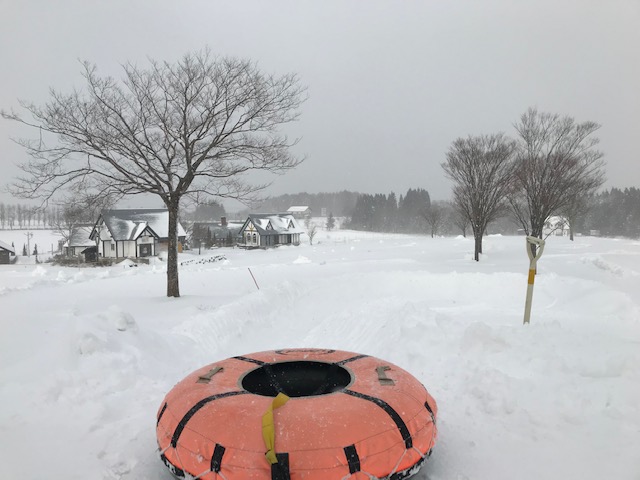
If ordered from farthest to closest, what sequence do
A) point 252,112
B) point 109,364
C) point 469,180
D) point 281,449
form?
point 469,180, point 252,112, point 109,364, point 281,449

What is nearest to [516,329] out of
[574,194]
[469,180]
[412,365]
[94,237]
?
[412,365]

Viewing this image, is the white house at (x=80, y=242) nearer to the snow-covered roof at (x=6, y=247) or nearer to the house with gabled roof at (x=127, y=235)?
Answer: the house with gabled roof at (x=127, y=235)

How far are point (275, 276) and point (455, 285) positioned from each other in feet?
28.0

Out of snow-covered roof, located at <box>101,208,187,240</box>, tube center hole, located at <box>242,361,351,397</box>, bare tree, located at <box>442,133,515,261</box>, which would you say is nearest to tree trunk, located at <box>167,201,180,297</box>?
tube center hole, located at <box>242,361,351,397</box>

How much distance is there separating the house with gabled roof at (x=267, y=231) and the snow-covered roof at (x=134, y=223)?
12.7 meters

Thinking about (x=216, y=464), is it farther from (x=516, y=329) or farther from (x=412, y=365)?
(x=516, y=329)

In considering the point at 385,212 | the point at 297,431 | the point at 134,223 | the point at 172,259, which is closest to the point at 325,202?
the point at 385,212

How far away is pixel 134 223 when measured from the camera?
132ft

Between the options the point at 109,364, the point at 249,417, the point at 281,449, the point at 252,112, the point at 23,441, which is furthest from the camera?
the point at 252,112

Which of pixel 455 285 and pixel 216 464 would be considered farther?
pixel 455 285

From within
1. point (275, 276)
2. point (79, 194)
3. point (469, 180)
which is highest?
point (469, 180)

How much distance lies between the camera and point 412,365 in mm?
5727

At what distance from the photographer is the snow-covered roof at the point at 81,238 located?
40.6 metres

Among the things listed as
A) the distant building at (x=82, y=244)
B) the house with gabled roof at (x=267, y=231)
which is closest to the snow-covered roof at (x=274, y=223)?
the house with gabled roof at (x=267, y=231)
